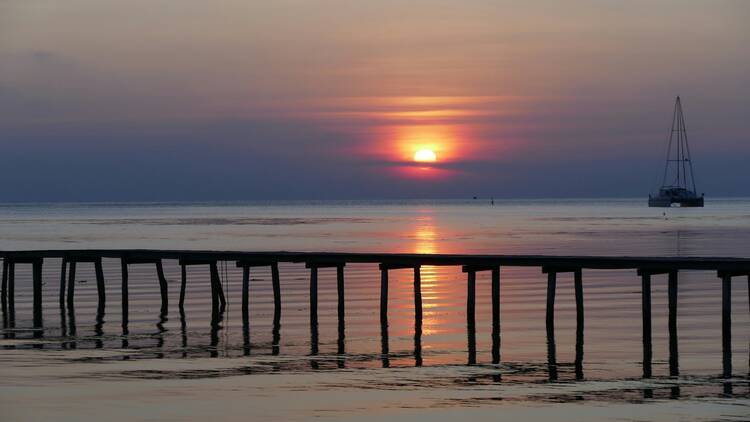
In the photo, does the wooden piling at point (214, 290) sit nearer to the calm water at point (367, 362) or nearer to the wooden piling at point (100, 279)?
the calm water at point (367, 362)

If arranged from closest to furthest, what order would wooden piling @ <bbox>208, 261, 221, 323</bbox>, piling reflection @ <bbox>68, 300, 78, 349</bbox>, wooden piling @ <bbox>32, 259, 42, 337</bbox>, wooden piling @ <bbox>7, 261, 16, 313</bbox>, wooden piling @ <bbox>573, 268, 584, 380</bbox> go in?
wooden piling @ <bbox>573, 268, 584, 380</bbox>, piling reflection @ <bbox>68, 300, 78, 349</bbox>, wooden piling @ <bbox>32, 259, 42, 337</bbox>, wooden piling @ <bbox>208, 261, 221, 323</bbox>, wooden piling @ <bbox>7, 261, 16, 313</bbox>

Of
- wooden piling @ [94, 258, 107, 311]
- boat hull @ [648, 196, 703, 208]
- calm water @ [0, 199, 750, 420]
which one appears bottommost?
calm water @ [0, 199, 750, 420]

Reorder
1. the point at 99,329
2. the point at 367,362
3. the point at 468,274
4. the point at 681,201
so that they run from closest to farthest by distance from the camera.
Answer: the point at 367,362 → the point at 468,274 → the point at 99,329 → the point at 681,201

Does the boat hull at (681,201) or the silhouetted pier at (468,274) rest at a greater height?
the boat hull at (681,201)

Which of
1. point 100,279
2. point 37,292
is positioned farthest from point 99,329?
point 37,292

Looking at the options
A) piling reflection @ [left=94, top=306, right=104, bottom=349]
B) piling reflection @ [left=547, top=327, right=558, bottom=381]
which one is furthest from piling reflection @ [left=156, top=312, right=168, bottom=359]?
piling reflection @ [left=547, top=327, right=558, bottom=381]

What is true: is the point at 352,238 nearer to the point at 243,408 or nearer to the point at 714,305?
the point at 714,305

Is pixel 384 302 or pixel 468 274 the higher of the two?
pixel 468 274

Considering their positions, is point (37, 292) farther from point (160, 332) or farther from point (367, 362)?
point (367, 362)

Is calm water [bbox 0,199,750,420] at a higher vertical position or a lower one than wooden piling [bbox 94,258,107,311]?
lower

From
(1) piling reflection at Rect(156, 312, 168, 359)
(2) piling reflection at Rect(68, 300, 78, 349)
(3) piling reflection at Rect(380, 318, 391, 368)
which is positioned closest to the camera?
(3) piling reflection at Rect(380, 318, 391, 368)

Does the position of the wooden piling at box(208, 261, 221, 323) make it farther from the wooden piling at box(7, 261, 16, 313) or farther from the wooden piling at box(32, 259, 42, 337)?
the wooden piling at box(7, 261, 16, 313)

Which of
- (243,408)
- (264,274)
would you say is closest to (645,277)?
(243,408)

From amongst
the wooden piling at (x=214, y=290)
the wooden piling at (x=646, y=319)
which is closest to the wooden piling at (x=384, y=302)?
the wooden piling at (x=214, y=290)
